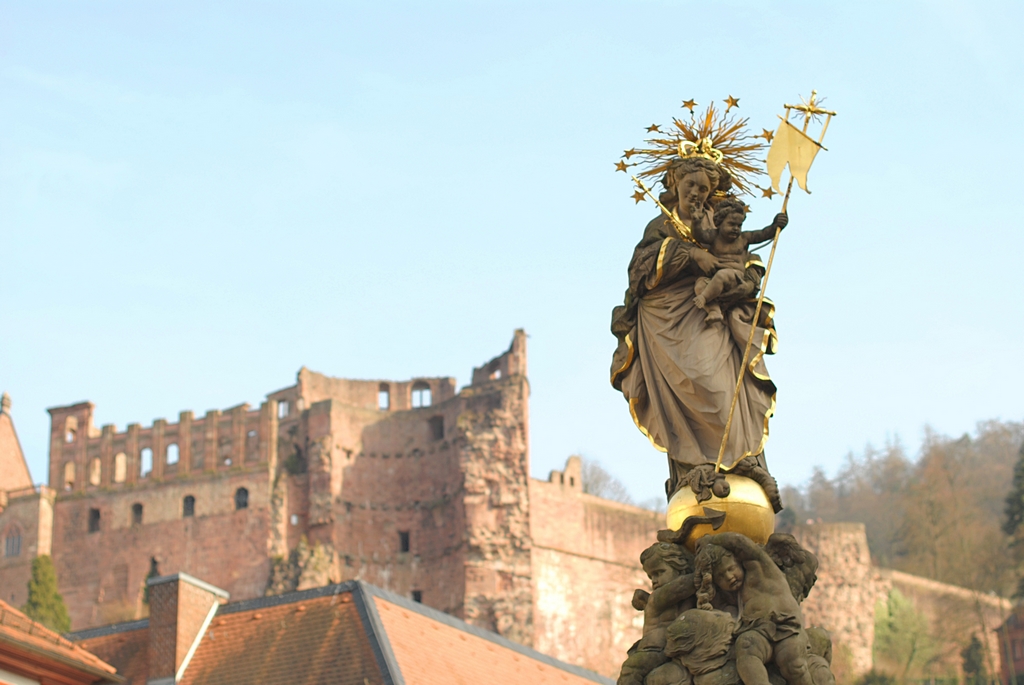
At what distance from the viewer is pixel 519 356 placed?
70562 millimetres

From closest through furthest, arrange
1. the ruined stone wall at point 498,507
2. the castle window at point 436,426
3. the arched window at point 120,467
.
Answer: the ruined stone wall at point 498,507, the castle window at point 436,426, the arched window at point 120,467

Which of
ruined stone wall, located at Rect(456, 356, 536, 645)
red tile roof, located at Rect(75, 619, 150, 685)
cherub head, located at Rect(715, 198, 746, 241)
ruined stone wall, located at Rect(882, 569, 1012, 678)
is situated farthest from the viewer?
ruined stone wall, located at Rect(456, 356, 536, 645)

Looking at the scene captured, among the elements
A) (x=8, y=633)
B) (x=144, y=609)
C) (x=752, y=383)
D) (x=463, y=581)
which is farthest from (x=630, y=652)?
(x=144, y=609)

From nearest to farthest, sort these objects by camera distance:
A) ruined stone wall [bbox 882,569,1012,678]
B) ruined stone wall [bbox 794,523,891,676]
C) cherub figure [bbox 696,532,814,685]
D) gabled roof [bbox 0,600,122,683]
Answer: cherub figure [bbox 696,532,814,685] → gabled roof [bbox 0,600,122,683] → ruined stone wall [bbox 882,569,1012,678] → ruined stone wall [bbox 794,523,891,676]

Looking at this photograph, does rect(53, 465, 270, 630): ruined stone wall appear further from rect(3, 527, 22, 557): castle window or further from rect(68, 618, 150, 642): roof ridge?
rect(68, 618, 150, 642): roof ridge

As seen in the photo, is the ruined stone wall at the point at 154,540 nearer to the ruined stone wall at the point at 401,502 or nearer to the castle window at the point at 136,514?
the castle window at the point at 136,514

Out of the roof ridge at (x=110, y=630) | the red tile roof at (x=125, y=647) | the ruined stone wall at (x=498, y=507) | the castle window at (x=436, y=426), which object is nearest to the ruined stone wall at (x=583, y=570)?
the ruined stone wall at (x=498, y=507)

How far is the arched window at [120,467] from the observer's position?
7475 cm

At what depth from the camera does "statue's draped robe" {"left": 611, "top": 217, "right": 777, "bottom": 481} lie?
8.08 metres

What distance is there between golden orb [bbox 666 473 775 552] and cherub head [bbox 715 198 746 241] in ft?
3.96

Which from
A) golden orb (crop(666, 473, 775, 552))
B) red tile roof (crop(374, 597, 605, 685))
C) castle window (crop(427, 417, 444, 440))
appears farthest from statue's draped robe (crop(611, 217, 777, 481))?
castle window (crop(427, 417, 444, 440))

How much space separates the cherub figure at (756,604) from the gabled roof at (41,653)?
11.7 meters

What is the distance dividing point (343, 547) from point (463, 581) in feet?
18.7

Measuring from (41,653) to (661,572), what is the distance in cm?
1186
